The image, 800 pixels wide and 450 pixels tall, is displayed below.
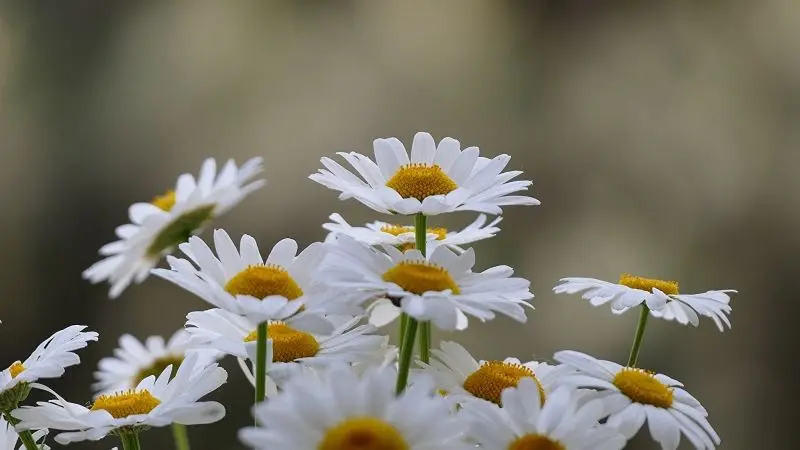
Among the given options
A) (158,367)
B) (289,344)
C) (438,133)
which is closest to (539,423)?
(289,344)

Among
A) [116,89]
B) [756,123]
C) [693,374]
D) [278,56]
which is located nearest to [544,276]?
[693,374]

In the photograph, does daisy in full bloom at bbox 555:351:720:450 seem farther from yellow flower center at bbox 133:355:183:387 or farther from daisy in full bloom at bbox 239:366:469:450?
yellow flower center at bbox 133:355:183:387

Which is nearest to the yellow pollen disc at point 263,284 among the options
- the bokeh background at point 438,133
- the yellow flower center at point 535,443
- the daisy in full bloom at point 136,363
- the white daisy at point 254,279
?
the white daisy at point 254,279

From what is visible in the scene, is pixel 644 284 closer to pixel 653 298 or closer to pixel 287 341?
pixel 653 298

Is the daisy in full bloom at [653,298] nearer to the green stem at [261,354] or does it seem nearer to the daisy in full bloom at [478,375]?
the daisy in full bloom at [478,375]

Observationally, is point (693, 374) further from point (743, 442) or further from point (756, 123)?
point (756, 123)

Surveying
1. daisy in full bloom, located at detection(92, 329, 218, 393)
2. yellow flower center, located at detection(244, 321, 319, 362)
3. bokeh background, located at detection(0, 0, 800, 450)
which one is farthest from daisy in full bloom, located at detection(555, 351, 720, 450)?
bokeh background, located at detection(0, 0, 800, 450)
